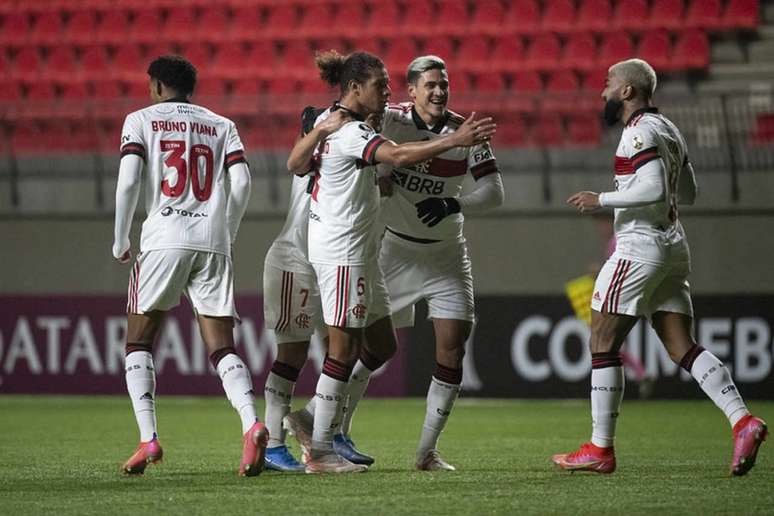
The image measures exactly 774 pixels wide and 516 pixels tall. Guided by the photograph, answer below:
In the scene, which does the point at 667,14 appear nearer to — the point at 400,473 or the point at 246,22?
the point at 246,22

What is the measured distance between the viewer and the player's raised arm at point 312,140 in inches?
251

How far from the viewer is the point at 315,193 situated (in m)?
6.54

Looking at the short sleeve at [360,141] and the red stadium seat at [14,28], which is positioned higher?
the red stadium seat at [14,28]

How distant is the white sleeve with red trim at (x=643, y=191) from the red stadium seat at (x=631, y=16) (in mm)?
10443

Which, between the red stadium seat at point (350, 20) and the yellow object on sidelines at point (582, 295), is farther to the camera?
the red stadium seat at point (350, 20)

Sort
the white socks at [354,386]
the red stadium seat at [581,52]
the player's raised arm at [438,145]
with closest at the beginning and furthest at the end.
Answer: the player's raised arm at [438,145] < the white socks at [354,386] < the red stadium seat at [581,52]

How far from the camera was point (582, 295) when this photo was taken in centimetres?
1223

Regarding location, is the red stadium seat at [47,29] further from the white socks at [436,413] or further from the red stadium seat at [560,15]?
the white socks at [436,413]

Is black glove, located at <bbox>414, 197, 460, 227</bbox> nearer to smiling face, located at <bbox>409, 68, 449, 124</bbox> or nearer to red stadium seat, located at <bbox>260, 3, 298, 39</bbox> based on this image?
smiling face, located at <bbox>409, 68, 449, 124</bbox>

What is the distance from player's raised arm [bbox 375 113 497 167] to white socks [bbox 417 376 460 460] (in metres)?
1.33

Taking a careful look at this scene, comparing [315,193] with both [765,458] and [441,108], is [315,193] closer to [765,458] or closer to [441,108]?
[441,108]

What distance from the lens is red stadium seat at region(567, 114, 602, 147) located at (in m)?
14.4

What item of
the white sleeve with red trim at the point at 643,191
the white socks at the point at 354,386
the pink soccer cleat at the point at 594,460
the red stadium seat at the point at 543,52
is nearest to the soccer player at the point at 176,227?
the white socks at the point at 354,386

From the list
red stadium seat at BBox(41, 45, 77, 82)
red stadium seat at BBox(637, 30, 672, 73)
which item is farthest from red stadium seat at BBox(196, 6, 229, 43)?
red stadium seat at BBox(637, 30, 672, 73)
